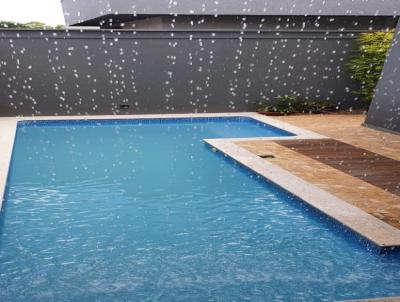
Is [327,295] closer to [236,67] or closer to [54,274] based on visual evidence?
[54,274]

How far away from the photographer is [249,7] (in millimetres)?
14078

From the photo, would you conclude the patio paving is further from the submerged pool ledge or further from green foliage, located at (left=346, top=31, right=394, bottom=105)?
green foliage, located at (left=346, top=31, right=394, bottom=105)

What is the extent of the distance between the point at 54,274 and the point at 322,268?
190 centimetres

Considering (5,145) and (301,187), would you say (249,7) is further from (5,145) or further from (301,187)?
(301,187)

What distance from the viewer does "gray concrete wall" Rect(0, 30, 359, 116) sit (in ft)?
32.9

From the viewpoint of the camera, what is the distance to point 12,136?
7.71 metres

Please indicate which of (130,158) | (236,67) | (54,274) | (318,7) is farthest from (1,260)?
(318,7)

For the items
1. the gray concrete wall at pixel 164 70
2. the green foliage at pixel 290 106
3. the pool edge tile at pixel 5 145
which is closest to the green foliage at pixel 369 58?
the gray concrete wall at pixel 164 70

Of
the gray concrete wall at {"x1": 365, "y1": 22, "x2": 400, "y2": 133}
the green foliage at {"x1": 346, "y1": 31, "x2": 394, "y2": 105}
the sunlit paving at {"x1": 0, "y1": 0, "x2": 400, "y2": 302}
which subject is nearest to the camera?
the sunlit paving at {"x1": 0, "y1": 0, "x2": 400, "y2": 302}

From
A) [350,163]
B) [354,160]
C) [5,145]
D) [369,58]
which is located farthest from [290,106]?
[5,145]

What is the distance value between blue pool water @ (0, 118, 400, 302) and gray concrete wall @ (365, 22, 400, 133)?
142 inches

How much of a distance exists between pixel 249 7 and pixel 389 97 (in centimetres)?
669

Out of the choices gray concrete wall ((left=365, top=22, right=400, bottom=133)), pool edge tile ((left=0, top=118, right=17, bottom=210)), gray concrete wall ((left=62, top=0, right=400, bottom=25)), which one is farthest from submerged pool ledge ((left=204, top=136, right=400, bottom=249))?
gray concrete wall ((left=62, top=0, right=400, bottom=25))

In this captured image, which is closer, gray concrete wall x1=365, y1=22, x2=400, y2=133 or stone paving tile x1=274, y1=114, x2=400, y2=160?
stone paving tile x1=274, y1=114, x2=400, y2=160
